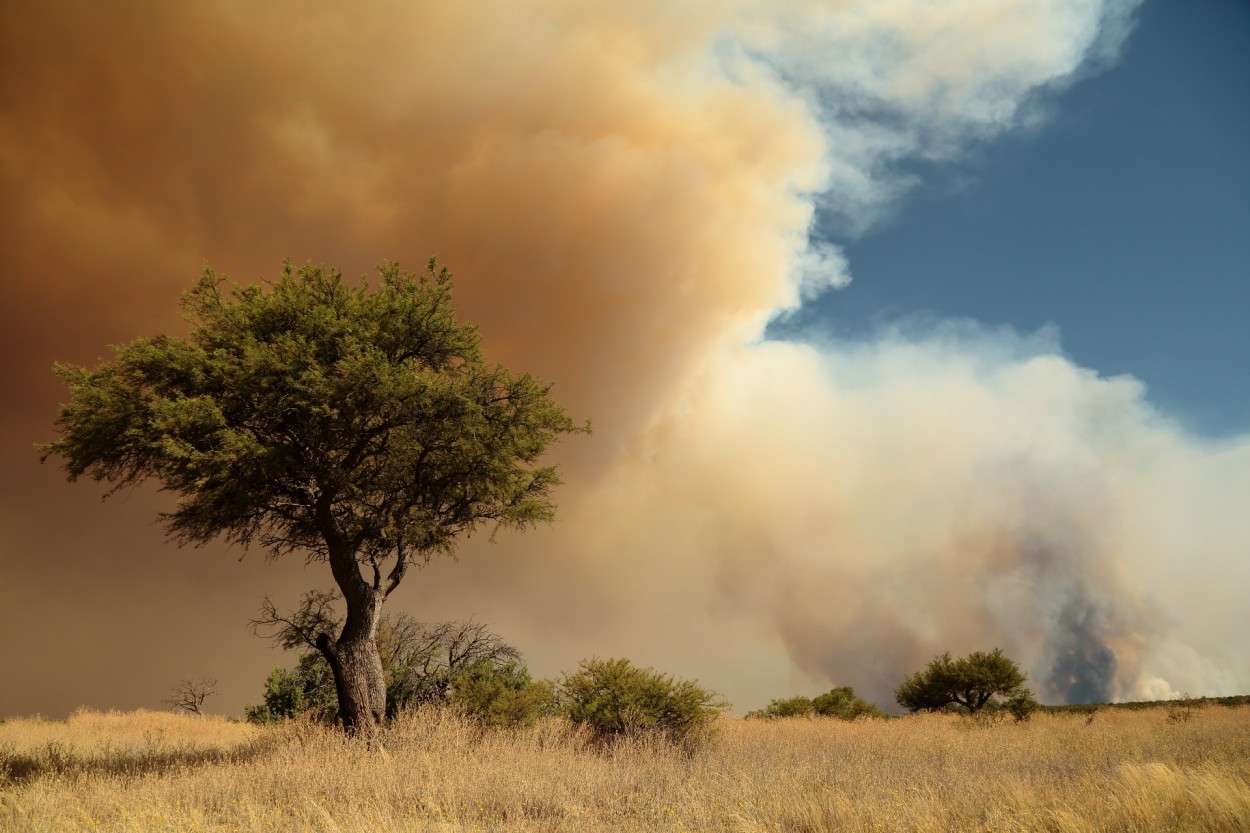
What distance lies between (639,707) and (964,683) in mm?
27359

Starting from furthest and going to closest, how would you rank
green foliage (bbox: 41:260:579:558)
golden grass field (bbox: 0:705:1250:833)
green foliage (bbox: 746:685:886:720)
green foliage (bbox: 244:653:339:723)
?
green foliage (bbox: 746:685:886:720) < green foliage (bbox: 244:653:339:723) < green foliage (bbox: 41:260:579:558) < golden grass field (bbox: 0:705:1250:833)

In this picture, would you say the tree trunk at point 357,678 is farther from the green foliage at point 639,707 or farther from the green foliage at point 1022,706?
the green foliage at point 1022,706

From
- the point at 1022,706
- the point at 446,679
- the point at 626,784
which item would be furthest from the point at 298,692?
the point at 1022,706

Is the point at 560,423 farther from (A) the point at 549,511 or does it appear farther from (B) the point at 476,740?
(B) the point at 476,740

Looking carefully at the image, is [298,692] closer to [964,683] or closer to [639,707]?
[639,707]

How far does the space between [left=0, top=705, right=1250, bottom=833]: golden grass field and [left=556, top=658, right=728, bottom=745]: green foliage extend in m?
0.64

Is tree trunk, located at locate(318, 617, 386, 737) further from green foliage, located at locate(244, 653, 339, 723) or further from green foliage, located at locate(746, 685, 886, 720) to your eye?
green foliage, located at locate(746, 685, 886, 720)

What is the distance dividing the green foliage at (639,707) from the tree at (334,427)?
→ 455 centimetres

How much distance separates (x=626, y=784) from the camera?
1048 centimetres

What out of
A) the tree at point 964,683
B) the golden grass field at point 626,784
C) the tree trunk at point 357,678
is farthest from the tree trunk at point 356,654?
the tree at point 964,683

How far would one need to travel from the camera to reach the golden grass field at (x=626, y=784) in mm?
7949

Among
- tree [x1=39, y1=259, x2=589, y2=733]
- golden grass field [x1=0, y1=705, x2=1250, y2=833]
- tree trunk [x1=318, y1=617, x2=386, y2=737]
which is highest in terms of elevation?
tree [x1=39, y1=259, x2=589, y2=733]

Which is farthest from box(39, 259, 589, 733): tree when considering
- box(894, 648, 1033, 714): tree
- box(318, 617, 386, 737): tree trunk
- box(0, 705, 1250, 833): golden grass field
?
box(894, 648, 1033, 714): tree

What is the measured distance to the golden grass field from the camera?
7.95m
